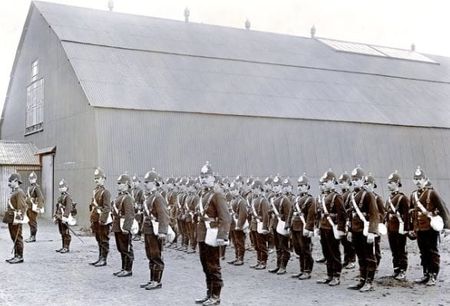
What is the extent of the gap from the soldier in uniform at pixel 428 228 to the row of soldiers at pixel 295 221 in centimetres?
2

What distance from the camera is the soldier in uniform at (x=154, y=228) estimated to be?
1062 cm

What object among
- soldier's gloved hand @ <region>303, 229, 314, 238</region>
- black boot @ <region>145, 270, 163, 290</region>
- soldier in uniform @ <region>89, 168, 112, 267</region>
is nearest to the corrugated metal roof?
soldier in uniform @ <region>89, 168, 112, 267</region>

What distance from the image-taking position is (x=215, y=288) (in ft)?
30.2

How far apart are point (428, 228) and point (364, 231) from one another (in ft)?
5.72

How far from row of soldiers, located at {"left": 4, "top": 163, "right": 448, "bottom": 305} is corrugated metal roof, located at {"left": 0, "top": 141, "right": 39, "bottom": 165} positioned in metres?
14.3

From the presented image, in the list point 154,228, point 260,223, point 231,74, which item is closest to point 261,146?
point 231,74

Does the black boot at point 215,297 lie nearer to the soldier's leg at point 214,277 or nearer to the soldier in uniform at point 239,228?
the soldier's leg at point 214,277

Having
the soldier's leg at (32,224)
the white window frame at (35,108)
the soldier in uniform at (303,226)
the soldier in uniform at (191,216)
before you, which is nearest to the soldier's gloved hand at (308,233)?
the soldier in uniform at (303,226)

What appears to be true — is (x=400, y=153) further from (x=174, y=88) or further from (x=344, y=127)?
(x=174, y=88)

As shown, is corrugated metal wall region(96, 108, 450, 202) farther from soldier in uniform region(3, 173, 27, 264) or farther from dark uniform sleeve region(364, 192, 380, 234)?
dark uniform sleeve region(364, 192, 380, 234)

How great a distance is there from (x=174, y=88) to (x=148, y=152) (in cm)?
408

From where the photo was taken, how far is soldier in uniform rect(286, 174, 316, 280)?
1197 centimetres

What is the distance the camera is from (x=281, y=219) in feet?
43.4

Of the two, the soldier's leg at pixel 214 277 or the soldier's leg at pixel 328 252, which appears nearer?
the soldier's leg at pixel 214 277
